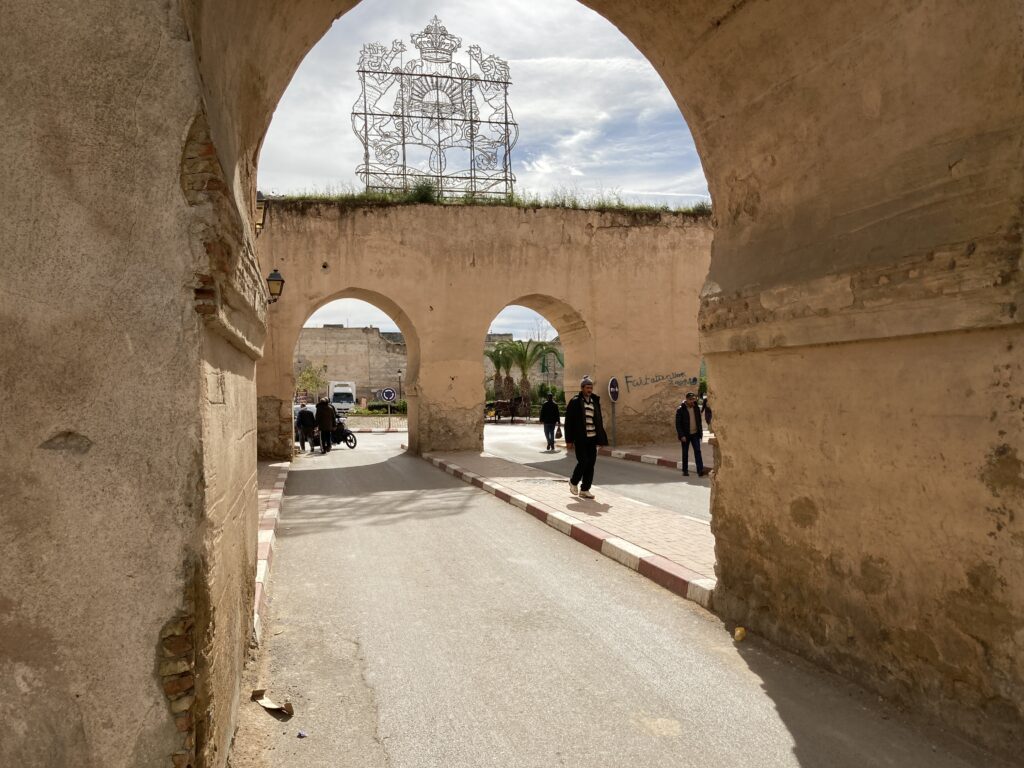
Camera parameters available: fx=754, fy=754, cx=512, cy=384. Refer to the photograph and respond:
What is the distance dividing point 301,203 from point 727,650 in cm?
1529

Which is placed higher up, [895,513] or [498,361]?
[498,361]

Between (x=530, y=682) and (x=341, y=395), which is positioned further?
(x=341, y=395)

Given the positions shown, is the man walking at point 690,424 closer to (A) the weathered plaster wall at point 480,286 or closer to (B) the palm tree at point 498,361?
(A) the weathered plaster wall at point 480,286

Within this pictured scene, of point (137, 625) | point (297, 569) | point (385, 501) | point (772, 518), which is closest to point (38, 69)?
point (137, 625)

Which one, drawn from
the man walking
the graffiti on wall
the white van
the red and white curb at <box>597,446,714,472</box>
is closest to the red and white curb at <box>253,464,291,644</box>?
the man walking

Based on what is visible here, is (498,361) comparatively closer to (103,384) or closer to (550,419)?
(550,419)

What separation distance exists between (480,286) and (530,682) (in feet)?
48.3

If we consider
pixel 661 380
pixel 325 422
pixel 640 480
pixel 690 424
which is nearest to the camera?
pixel 640 480

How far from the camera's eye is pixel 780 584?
4.66 m

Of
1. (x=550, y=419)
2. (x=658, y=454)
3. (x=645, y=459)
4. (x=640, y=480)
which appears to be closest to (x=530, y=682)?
(x=640, y=480)

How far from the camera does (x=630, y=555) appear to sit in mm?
6762

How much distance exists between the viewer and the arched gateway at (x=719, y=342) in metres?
2.40

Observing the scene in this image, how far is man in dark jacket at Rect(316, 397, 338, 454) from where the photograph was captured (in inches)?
799

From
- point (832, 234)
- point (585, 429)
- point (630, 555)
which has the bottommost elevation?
point (630, 555)
